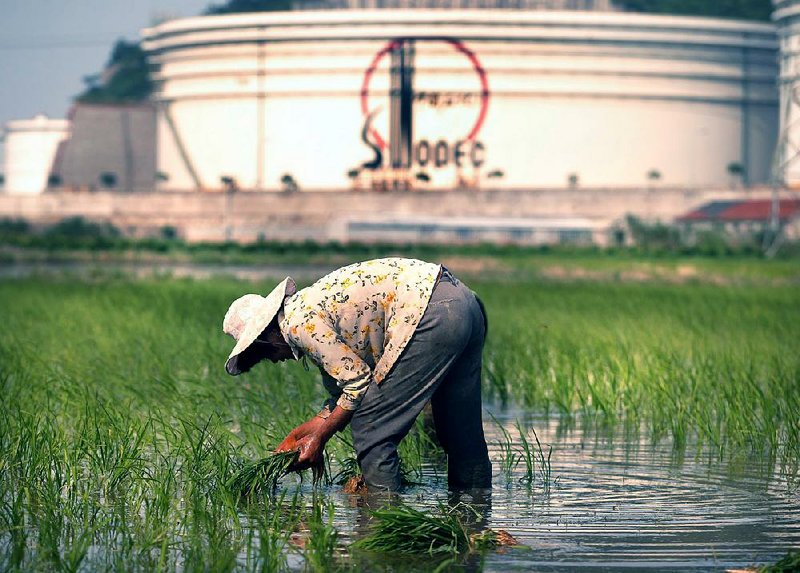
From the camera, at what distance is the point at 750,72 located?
6869 centimetres

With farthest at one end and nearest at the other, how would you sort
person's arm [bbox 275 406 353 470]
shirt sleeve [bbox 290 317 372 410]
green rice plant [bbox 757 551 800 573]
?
person's arm [bbox 275 406 353 470]
shirt sleeve [bbox 290 317 372 410]
green rice plant [bbox 757 551 800 573]

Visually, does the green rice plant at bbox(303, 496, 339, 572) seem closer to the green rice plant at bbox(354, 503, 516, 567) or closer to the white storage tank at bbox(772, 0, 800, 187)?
the green rice plant at bbox(354, 503, 516, 567)

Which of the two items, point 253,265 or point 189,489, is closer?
point 189,489

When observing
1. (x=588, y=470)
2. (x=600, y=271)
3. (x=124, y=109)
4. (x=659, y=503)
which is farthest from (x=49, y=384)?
(x=124, y=109)

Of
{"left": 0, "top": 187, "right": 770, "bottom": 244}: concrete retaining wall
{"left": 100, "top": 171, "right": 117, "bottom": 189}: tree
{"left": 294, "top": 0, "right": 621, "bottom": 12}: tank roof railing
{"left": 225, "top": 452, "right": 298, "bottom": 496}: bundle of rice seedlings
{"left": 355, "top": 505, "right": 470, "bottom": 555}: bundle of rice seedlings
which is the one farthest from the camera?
{"left": 100, "top": 171, "right": 117, "bottom": 189}: tree

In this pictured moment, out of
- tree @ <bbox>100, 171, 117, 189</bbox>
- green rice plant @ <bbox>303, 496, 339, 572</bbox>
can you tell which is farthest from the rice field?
tree @ <bbox>100, 171, 117, 189</bbox>

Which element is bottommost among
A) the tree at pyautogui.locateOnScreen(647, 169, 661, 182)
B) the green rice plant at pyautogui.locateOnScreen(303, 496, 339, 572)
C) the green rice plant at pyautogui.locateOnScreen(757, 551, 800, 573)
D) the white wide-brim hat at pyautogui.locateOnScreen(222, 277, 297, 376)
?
the tree at pyautogui.locateOnScreen(647, 169, 661, 182)

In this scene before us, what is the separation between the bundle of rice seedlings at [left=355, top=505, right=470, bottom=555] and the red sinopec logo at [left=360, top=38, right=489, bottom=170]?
59336 millimetres

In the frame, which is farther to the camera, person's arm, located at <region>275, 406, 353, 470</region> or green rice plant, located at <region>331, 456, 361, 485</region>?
green rice plant, located at <region>331, 456, 361, 485</region>

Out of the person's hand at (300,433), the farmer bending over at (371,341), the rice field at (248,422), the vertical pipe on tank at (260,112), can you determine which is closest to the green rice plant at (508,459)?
the rice field at (248,422)

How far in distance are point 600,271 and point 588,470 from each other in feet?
93.8

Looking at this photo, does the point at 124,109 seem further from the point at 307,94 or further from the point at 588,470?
the point at 588,470

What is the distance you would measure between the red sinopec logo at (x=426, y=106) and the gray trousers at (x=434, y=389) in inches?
2296

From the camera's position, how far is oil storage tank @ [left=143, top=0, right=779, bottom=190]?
65000 mm
